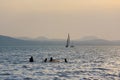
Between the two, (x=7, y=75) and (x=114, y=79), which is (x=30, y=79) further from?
(x=114, y=79)

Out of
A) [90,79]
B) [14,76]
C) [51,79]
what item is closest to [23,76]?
[14,76]

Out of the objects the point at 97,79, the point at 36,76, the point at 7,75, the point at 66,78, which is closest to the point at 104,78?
the point at 97,79

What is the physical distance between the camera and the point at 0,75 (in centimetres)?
5588

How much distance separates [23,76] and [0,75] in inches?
148

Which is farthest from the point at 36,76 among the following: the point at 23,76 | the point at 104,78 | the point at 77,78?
the point at 104,78

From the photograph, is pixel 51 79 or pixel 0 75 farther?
pixel 0 75

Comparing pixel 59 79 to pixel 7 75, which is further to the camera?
pixel 7 75

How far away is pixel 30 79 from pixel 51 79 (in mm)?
2761

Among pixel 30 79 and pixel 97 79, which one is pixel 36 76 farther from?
pixel 97 79

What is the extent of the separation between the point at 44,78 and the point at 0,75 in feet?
23.6

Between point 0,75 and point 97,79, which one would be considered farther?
point 0,75

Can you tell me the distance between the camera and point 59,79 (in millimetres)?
51500

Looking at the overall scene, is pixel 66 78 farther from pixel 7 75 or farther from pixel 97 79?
pixel 7 75

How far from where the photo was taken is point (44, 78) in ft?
173
